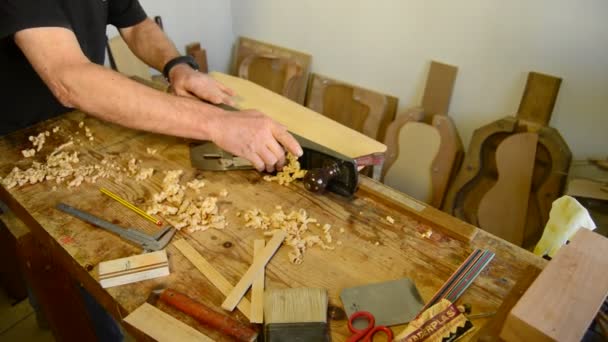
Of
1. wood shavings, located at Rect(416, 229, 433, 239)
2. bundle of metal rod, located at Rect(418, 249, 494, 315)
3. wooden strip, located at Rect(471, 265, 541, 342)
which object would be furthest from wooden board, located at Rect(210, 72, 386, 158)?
wooden strip, located at Rect(471, 265, 541, 342)

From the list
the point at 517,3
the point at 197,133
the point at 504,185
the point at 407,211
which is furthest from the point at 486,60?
the point at 197,133

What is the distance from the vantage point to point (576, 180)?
5.70 feet

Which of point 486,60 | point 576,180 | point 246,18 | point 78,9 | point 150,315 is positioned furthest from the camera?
point 246,18

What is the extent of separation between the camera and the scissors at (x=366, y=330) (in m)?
0.75

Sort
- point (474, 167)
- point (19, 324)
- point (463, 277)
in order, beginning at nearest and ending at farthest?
point (463, 277)
point (19, 324)
point (474, 167)

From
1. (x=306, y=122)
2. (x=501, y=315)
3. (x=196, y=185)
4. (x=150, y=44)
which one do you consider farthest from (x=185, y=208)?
(x=150, y=44)

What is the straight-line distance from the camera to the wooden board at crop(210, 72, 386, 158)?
1214 millimetres

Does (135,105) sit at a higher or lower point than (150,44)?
lower

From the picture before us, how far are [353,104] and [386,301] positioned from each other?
1826 millimetres

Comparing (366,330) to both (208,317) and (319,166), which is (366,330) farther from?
(319,166)

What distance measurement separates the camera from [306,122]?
1.33 metres

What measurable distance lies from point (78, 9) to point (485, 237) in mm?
1427

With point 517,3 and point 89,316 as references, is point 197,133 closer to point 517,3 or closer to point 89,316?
point 89,316

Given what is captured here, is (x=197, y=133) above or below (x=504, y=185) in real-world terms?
A: above
